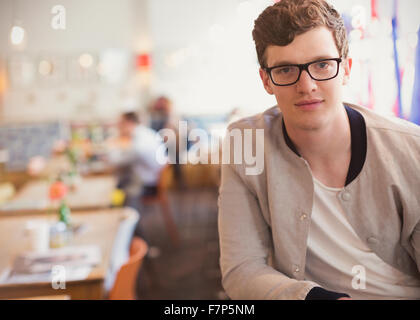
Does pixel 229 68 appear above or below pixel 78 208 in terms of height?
above

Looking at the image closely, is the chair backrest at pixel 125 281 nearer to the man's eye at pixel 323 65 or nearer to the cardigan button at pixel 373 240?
the cardigan button at pixel 373 240

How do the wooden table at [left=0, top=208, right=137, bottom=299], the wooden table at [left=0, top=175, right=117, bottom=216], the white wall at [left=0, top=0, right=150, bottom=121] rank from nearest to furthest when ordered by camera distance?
the wooden table at [left=0, top=208, right=137, bottom=299], the wooden table at [left=0, top=175, right=117, bottom=216], the white wall at [left=0, top=0, right=150, bottom=121]

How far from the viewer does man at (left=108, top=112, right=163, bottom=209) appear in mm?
4496

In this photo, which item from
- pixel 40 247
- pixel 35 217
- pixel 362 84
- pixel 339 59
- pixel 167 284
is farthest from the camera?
pixel 167 284

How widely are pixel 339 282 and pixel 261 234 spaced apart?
0.83ft

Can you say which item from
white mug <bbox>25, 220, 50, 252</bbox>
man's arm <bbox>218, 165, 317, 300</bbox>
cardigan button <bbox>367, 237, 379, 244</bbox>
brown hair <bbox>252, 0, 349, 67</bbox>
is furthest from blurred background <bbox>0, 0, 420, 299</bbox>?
cardigan button <bbox>367, 237, 379, 244</bbox>

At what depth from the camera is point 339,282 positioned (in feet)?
3.90

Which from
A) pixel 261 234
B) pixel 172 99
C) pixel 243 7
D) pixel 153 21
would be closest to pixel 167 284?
pixel 261 234

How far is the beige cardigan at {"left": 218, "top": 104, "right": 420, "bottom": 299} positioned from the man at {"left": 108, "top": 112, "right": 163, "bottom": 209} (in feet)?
10.9

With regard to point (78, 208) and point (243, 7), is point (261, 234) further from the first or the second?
point (78, 208)

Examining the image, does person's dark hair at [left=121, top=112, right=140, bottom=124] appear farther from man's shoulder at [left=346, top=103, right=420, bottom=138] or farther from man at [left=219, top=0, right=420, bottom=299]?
man's shoulder at [left=346, top=103, right=420, bottom=138]

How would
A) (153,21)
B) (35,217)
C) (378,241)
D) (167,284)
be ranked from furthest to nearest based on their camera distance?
(153,21) → (167,284) → (35,217) → (378,241)

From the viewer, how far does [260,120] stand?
4.08 feet
